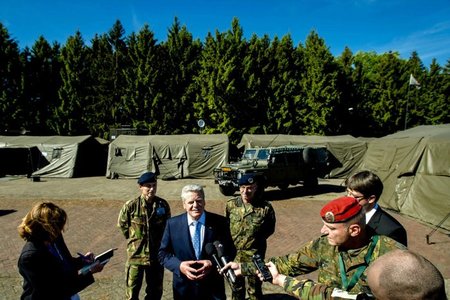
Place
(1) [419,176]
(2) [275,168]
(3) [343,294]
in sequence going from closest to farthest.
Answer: (3) [343,294], (1) [419,176], (2) [275,168]

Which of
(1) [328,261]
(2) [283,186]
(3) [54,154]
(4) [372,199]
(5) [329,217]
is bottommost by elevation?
(2) [283,186]

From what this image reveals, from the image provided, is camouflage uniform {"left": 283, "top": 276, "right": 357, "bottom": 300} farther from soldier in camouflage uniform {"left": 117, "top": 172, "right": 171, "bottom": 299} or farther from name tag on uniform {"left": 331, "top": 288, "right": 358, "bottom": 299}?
soldier in camouflage uniform {"left": 117, "top": 172, "right": 171, "bottom": 299}

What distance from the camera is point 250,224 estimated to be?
13.1ft

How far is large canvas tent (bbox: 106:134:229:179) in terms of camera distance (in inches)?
811

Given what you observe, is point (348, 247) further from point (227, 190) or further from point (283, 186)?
point (283, 186)

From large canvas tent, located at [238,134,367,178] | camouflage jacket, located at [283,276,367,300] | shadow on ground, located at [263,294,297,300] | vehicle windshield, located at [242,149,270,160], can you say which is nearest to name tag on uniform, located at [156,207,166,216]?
shadow on ground, located at [263,294,297,300]

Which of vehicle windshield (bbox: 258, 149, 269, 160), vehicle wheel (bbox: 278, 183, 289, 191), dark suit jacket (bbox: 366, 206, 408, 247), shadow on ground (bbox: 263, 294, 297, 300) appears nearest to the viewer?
dark suit jacket (bbox: 366, 206, 408, 247)

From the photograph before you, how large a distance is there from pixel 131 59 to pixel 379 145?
26116 mm

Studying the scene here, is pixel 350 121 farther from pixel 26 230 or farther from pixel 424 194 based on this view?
pixel 26 230

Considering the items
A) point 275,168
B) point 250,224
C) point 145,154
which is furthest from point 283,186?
point 250,224

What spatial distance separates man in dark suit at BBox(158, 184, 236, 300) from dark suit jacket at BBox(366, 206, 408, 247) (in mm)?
1547

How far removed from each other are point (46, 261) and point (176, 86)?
30.2 meters

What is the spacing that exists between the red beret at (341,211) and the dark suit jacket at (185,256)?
1464 mm

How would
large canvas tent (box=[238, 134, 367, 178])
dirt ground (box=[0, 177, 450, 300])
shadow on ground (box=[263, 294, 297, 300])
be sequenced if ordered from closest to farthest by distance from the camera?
shadow on ground (box=[263, 294, 297, 300]), dirt ground (box=[0, 177, 450, 300]), large canvas tent (box=[238, 134, 367, 178])
